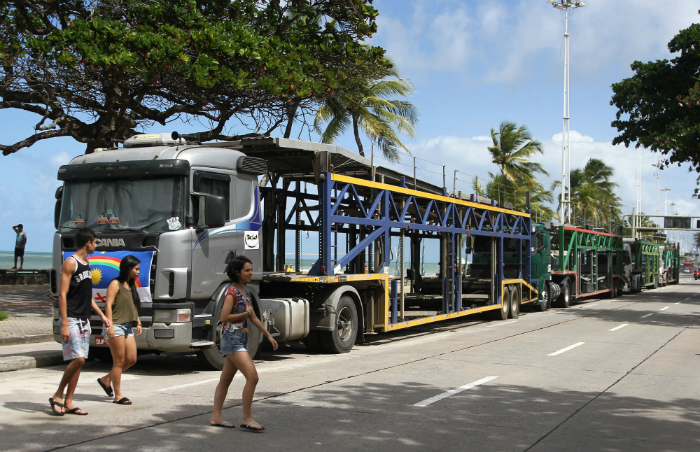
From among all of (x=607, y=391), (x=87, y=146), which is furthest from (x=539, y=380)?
(x=87, y=146)

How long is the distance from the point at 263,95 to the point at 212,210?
8.97 metres

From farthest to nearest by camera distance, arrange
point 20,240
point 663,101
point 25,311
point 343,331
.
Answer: point 663,101 → point 20,240 → point 25,311 → point 343,331

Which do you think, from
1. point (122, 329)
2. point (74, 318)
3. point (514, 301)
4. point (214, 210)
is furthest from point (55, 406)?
point (514, 301)

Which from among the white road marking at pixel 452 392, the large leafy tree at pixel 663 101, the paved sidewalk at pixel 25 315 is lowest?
the white road marking at pixel 452 392

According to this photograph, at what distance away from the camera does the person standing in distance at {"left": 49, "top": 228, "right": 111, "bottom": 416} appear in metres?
6.76

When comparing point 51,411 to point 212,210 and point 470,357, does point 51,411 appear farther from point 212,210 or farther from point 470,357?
point 470,357

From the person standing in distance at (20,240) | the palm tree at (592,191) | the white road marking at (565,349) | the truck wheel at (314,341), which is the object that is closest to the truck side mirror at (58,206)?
the truck wheel at (314,341)

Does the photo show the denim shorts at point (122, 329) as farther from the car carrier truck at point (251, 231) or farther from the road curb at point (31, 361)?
the road curb at point (31, 361)

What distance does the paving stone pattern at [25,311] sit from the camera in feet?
41.9

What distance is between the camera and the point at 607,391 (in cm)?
900

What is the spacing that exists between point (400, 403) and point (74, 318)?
3535 millimetres

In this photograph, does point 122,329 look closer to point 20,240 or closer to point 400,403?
point 400,403

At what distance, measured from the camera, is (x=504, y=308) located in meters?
20.6

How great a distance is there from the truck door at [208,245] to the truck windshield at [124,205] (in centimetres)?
24
